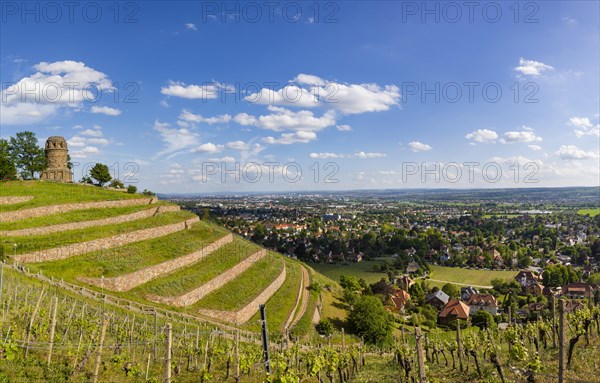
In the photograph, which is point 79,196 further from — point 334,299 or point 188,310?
point 334,299

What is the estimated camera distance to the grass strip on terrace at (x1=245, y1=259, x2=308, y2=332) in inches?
1427

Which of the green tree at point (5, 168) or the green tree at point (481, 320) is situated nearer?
the green tree at point (5, 168)

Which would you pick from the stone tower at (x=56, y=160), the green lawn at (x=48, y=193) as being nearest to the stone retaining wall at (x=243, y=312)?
the green lawn at (x=48, y=193)

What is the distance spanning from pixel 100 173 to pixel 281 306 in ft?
159

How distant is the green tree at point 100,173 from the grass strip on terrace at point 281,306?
41.9m

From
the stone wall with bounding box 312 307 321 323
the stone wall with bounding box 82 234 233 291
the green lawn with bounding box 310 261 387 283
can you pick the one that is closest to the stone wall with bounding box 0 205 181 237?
the stone wall with bounding box 82 234 233 291

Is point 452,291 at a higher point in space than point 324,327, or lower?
lower

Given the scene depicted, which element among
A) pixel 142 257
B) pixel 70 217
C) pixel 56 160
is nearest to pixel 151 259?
pixel 142 257

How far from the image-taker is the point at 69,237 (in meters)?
36.0

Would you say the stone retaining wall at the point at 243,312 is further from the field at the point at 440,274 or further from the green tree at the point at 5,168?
the field at the point at 440,274

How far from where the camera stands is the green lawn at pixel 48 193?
42.2 m

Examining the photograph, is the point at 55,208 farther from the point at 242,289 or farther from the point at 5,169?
the point at 242,289

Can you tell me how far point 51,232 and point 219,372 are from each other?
2873 centimetres

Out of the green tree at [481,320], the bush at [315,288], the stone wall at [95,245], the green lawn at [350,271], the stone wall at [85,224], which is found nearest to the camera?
the stone wall at [95,245]
